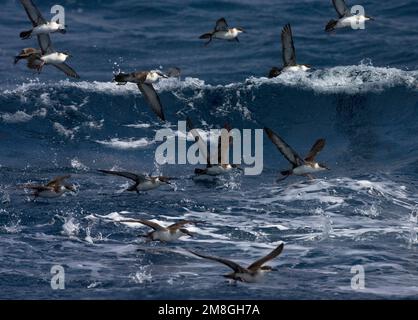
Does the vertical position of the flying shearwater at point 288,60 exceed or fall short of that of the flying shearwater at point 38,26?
it falls short

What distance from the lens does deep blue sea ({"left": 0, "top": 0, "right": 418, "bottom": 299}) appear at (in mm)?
17469

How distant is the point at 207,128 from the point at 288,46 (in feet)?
19.3

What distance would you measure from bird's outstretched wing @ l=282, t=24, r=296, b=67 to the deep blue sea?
2.58m

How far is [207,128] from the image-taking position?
28312mm

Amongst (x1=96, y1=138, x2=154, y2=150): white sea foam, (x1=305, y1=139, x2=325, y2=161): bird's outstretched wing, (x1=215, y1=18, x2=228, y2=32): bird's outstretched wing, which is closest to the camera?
(x1=305, y1=139, x2=325, y2=161): bird's outstretched wing

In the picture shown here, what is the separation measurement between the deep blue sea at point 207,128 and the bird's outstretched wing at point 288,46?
2583mm

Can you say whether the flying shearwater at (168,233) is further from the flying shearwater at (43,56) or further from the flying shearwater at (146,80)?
the flying shearwater at (43,56)

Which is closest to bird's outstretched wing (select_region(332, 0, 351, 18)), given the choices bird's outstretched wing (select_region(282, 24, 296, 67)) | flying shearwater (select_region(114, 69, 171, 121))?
bird's outstretched wing (select_region(282, 24, 296, 67))

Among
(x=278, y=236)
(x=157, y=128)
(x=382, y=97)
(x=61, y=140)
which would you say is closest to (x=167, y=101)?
(x=157, y=128)

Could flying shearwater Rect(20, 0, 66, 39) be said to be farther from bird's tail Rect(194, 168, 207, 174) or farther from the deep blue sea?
bird's tail Rect(194, 168, 207, 174)

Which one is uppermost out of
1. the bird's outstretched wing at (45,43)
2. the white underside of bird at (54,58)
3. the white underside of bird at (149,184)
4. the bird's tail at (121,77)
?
the bird's outstretched wing at (45,43)

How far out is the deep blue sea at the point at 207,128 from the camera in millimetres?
17469

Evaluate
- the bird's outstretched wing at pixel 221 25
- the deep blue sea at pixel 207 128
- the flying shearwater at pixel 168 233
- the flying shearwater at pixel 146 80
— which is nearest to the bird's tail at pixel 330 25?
the bird's outstretched wing at pixel 221 25
